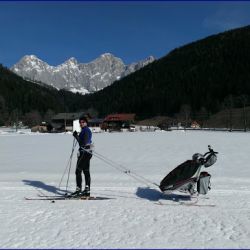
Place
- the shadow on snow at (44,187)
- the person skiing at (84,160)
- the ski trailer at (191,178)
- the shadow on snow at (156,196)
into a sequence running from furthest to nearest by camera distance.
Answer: the shadow on snow at (44,187) < the person skiing at (84,160) < the shadow on snow at (156,196) < the ski trailer at (191,178)

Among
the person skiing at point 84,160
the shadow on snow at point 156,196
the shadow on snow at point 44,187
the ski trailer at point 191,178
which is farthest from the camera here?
the shadow on snow at point 44,187

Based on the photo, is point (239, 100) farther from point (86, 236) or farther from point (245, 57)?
point (86, 236)

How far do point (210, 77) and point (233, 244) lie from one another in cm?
19227

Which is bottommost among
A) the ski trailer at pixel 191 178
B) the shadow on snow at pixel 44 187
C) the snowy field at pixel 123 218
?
the snowy field at pixel 123 218

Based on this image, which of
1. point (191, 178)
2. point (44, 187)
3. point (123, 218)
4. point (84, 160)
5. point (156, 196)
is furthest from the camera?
point (44, 187)

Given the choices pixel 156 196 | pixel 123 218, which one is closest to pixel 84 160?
pixel 156 196

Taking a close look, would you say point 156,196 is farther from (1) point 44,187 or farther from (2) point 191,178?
(1) point 44,187

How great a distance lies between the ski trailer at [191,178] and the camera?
382 inches

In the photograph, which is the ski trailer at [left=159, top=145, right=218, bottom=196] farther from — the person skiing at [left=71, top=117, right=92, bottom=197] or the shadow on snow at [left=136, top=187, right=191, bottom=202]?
the person skiing at [left=71, top=117, right=92, bottom=197]

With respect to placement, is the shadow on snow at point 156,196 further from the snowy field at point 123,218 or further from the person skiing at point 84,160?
the person skiing at point 84,160

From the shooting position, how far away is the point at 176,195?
10781mm

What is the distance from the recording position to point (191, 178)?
31.7 ft

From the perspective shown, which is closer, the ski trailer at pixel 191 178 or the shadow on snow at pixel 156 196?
the ski trailer at pixel 191 178

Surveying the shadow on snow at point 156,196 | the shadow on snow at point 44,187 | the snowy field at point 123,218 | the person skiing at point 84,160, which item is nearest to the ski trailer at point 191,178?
the snowy field at point 123,218
